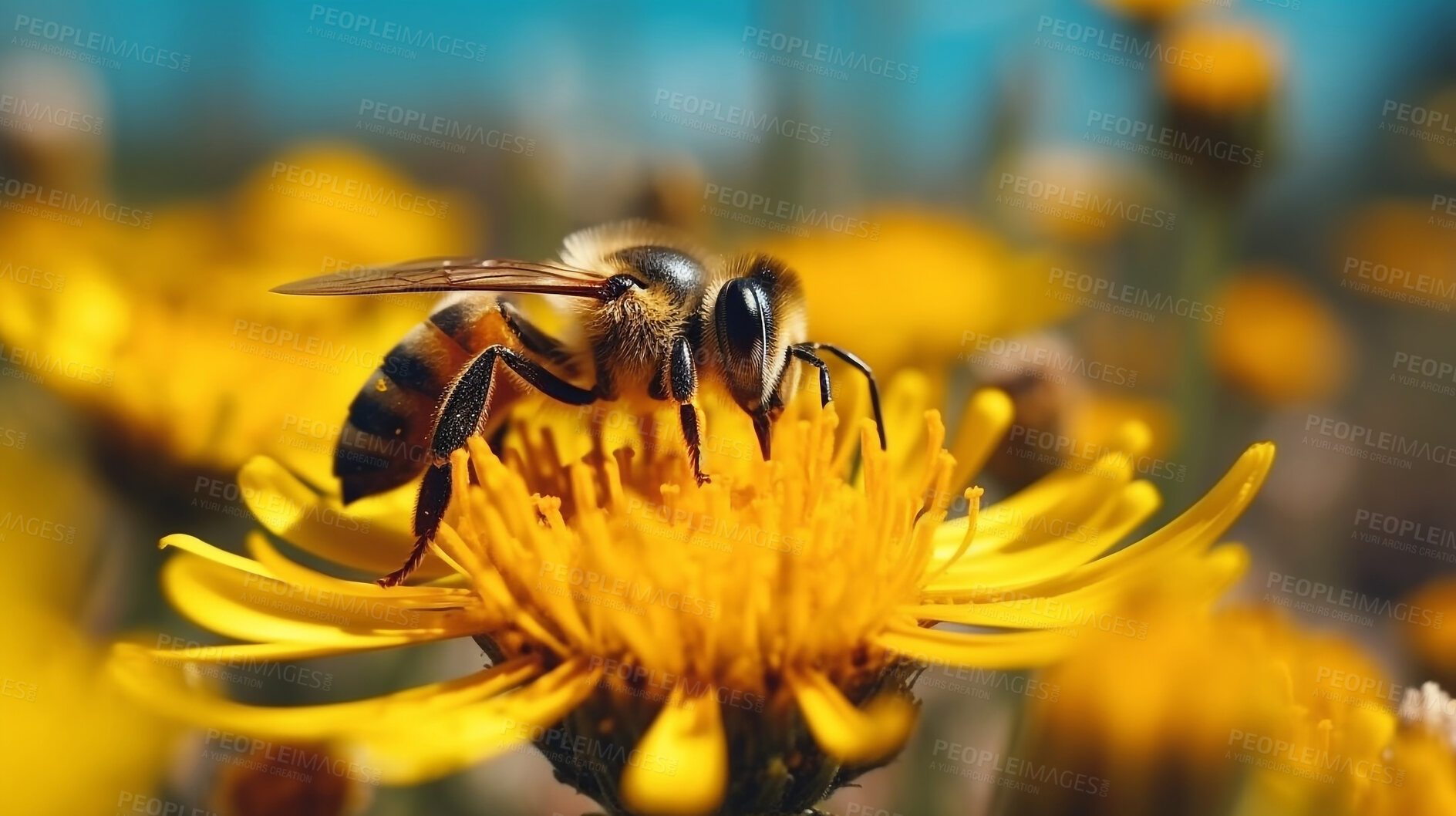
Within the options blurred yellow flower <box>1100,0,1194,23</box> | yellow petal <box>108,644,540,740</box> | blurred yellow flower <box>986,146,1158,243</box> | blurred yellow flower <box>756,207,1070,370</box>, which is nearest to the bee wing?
yellow petal <box>108,644,540,740</box>

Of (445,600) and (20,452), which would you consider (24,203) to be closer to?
(20,452)

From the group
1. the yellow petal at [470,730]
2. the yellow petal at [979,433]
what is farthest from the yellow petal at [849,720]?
the yellow petal at [979,433]

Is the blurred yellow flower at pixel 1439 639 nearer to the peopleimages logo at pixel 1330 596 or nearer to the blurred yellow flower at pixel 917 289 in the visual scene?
the peopleimages logo at pixel 1330 596

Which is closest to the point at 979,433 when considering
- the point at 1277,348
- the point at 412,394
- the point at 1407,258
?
the point at 412,394

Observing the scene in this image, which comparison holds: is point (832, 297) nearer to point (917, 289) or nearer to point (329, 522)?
point (917, 289)

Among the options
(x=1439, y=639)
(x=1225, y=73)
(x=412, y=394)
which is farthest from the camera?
(x=1225, y=73)

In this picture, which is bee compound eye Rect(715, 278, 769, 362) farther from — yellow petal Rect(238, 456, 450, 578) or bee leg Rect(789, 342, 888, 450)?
yellow petal Rect(238, 456, 450, 578)

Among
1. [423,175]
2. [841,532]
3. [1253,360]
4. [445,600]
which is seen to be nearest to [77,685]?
[445,600]
